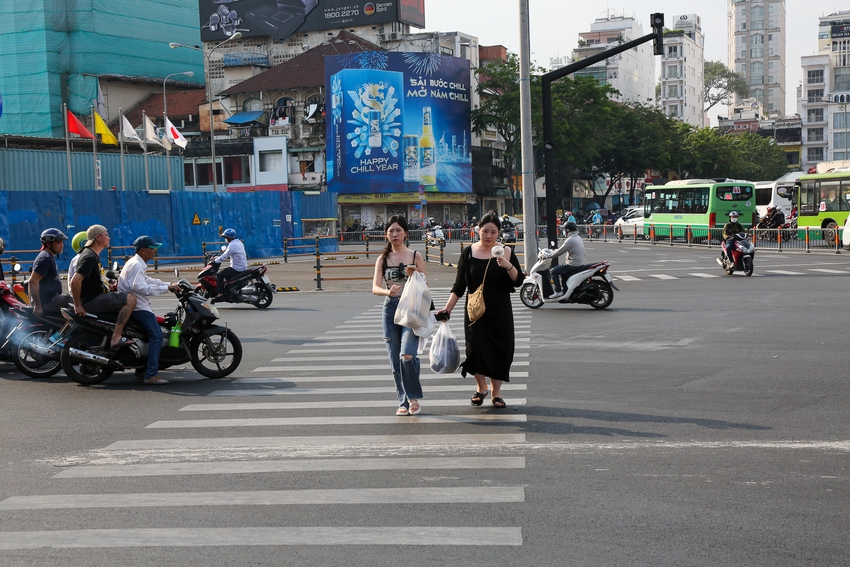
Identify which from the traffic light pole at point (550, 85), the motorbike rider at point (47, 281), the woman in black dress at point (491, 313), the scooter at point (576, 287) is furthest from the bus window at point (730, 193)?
the woman in black dress at point (491, 313)

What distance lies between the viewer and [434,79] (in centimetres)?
6569

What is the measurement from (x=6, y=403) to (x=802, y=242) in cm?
3275

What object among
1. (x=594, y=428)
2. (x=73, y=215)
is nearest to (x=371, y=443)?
(x=594, y=428)

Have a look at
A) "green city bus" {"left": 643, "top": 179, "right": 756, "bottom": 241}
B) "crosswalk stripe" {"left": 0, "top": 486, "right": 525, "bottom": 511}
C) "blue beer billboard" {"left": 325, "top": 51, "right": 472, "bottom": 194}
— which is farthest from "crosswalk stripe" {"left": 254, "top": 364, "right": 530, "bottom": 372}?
"blue beer billboard" {"left": 325, "top": 51, "right": 472, "bottom": 194}

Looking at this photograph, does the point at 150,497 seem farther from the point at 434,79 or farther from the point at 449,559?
the point at 434,79

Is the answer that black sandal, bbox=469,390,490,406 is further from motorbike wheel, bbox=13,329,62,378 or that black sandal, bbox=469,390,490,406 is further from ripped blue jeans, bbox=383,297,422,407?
motorbike wheel, bbox=13,329,62,378

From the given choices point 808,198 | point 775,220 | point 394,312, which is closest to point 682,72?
point 775,220

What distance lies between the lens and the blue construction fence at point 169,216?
3147 cm

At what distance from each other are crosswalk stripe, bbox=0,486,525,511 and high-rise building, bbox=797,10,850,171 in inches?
4893

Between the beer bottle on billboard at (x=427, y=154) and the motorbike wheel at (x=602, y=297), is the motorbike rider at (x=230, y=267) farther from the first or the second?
the beer bottle on billboard at (x=427, y=154)

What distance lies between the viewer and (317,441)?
23.7 feet

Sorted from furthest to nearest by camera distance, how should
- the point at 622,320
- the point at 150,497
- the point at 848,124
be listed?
1. the point at 848,124
2. the point at 622,320
3. the point at 150,497

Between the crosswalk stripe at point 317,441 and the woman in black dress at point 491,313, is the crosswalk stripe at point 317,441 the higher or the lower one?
the lower one

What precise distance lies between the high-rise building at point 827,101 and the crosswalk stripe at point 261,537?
12497 cm
